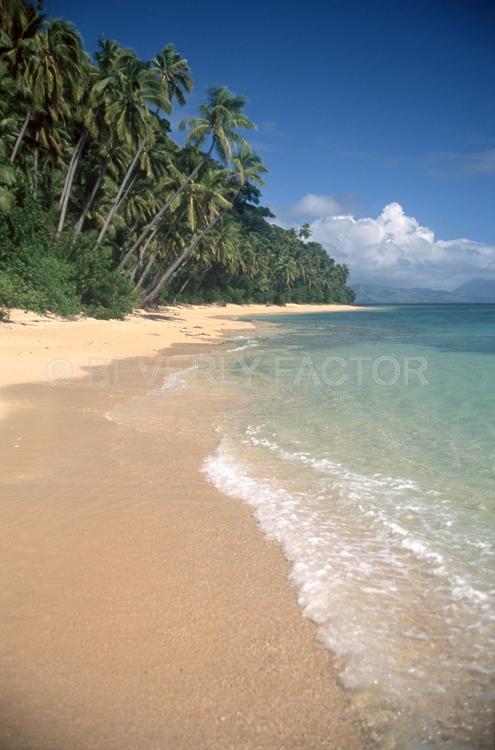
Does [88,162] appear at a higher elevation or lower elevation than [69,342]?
higher

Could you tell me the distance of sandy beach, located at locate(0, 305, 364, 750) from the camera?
2213 millimetres

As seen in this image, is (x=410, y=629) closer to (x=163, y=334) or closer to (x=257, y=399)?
(x=257, y=399)

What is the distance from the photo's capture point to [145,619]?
2.93 meters

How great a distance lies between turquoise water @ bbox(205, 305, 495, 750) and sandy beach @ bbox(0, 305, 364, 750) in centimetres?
21

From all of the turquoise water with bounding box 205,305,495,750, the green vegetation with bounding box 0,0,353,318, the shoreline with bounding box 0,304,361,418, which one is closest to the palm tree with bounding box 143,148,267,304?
the green vegetation with bounding box 0,0,353,318

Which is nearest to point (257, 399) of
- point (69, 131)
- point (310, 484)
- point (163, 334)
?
point (310, 484)

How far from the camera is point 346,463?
5.91 metres

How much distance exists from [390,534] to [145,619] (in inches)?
84.2

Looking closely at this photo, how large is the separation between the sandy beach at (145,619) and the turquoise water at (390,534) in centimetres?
21

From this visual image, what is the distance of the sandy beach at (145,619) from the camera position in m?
2.21

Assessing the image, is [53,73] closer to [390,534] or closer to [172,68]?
[172,68]

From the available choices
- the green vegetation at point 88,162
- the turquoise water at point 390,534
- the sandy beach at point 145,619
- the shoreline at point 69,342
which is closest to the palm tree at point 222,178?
the green vegetation at point 88,162

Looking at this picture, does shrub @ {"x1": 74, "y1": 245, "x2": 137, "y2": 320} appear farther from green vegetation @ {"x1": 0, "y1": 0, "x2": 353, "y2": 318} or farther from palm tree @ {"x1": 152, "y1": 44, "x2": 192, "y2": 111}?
palm tree @ {"x1": 152, "y1": 44, "x2": 192, "y2": 111}

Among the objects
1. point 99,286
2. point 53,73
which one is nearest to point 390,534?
point 99,286
